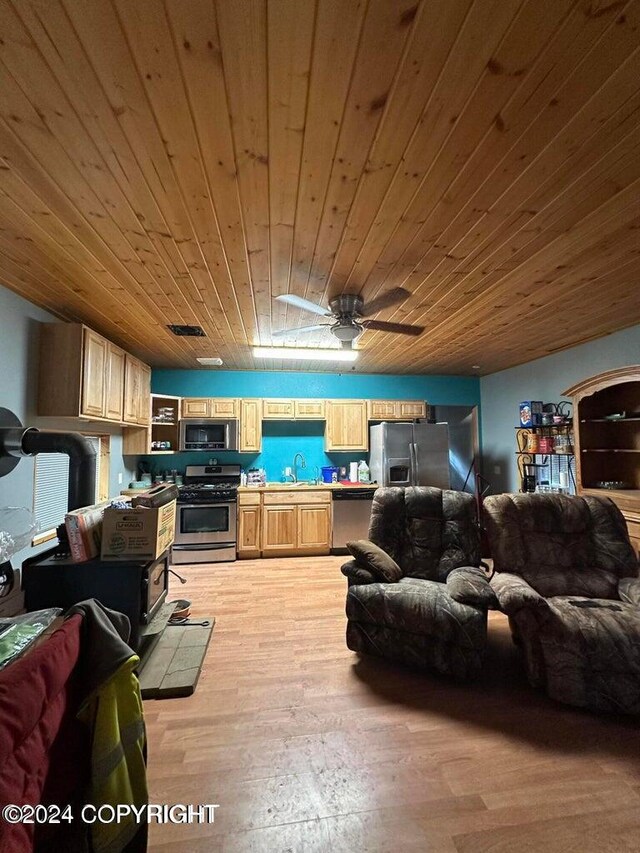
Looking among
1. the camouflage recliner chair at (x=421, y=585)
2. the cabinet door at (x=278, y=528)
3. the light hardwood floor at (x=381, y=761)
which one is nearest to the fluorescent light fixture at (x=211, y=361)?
the cabinet door at (x=278, y=528)

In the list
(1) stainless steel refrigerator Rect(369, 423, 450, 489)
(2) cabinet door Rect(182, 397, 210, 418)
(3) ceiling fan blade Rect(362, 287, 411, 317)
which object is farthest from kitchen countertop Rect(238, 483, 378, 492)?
(3) ceiling fan blade Rect(362, 287, 411, 317)

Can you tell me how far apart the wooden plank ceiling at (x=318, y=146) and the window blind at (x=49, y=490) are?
142cm

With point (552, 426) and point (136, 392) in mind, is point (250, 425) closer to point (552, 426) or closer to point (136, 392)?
point (136, 392)

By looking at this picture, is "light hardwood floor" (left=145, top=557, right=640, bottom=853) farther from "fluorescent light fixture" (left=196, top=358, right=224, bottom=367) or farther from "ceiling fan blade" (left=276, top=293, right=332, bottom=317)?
"fluorescent light fixture" (left=196, top=358, right=224, bottom=367)

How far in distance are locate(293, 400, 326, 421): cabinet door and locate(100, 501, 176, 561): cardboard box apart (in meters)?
3.17

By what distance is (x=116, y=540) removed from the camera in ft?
7.37

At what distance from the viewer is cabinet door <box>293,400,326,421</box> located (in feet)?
17.3

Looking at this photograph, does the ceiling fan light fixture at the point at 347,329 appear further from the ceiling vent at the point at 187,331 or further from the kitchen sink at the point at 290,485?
the kitchen sink at the point at 290,485

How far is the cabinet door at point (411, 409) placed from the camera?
18.1 feet

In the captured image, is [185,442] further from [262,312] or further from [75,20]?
[75,20]

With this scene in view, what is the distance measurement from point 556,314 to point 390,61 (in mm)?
2794

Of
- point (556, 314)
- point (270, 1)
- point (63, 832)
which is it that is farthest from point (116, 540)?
point (556, 314)

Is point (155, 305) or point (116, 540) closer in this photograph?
point (116, 540)

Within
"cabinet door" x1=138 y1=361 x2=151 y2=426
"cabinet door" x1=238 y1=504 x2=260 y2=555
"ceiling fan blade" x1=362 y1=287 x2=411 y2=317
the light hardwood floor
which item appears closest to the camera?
the light hardwood floor
